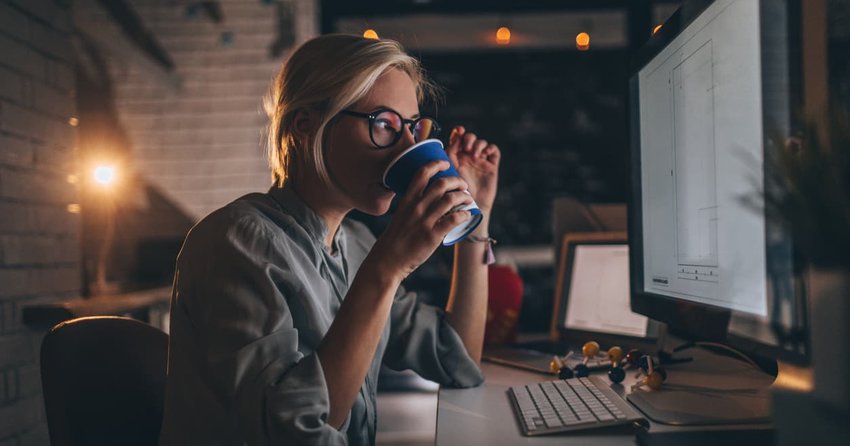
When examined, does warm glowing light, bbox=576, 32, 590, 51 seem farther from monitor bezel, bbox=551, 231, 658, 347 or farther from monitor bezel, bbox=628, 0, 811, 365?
monitor bezel, bbox=628, 0, 811, 365

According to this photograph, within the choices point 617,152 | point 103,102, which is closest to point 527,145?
point 617,152

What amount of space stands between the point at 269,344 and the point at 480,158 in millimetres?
709

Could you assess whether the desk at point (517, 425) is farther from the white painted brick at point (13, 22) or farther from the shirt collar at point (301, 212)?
the white painted brick at point (13, 22)

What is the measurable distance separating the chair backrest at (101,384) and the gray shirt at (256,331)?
89 millimetres

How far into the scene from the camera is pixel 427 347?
1254mm

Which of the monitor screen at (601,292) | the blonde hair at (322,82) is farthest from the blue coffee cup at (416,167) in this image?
the monitor screen at (601,292)

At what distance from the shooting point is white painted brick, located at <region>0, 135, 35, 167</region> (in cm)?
177

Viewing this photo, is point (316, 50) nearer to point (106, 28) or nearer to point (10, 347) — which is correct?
point (10, 347)

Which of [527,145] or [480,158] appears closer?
[480,158]

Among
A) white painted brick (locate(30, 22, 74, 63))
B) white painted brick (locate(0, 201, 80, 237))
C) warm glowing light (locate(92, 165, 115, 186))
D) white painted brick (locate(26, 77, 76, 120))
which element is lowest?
white painted brick (locate(0, 201, 80, 237))

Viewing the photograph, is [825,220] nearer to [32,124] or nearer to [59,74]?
[32,124]

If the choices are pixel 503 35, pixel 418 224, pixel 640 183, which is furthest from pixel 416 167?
pixel 503 35

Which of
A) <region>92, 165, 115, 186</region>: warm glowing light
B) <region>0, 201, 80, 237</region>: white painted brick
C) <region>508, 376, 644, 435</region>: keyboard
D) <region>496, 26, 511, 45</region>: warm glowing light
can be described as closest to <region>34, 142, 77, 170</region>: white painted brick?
<region>0, 201, 80, 237</region>: white painted brick

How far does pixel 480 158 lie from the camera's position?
4.58 feet
